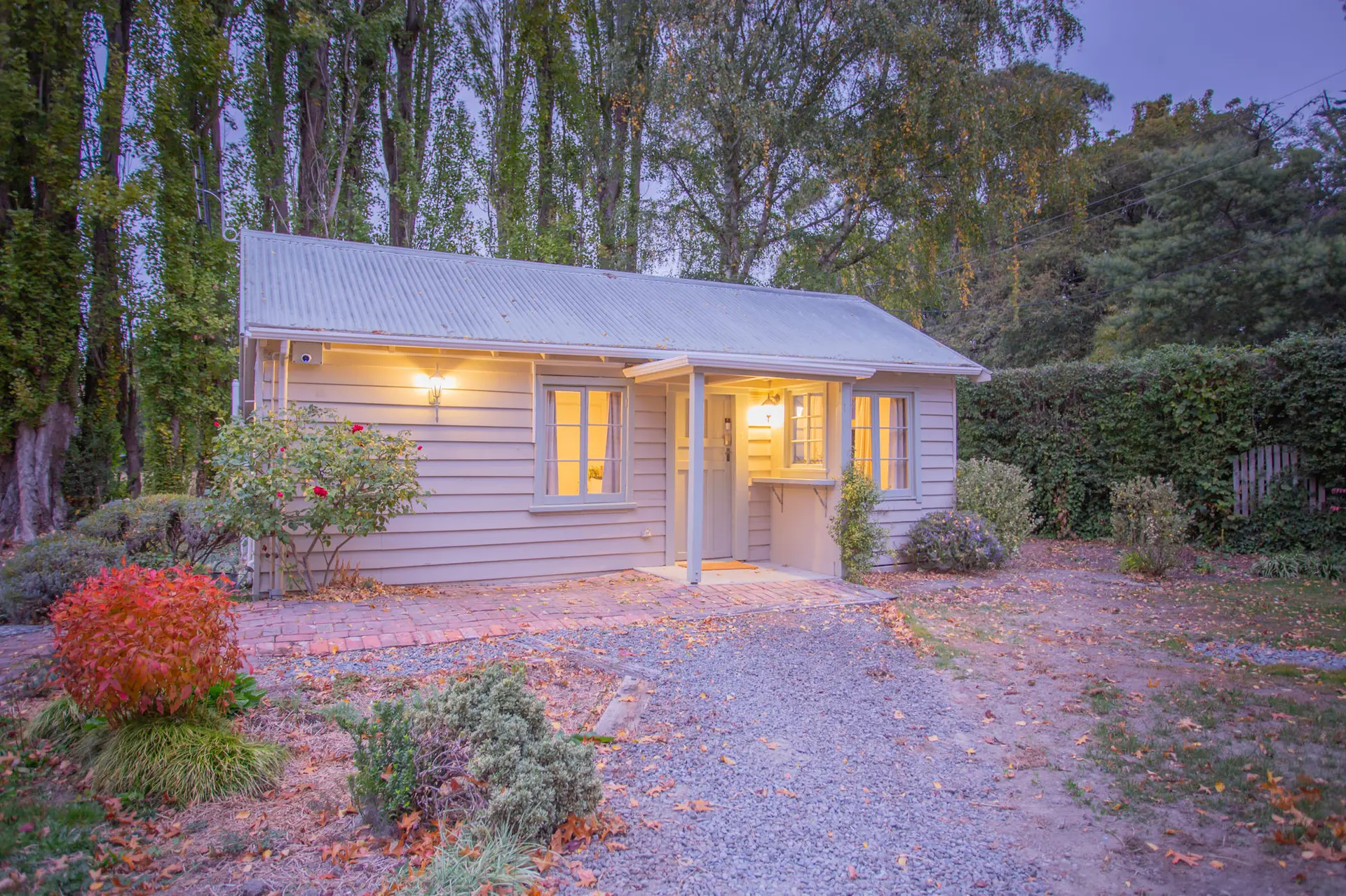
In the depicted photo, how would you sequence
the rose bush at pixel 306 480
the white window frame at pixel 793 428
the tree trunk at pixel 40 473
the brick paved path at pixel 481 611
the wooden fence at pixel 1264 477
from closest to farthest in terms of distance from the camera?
1. the brick paved path at pixel 481 611
2. the rose bush at pixel 306 480
3. the white window frame at pixel 793 428
4. the wooden fence at pixel 1264 477
5. the tree trunk at pixel 40 473

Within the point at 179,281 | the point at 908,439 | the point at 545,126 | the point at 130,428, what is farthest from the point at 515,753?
the point at 545,126

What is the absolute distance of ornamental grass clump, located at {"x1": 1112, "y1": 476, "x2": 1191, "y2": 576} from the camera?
8.83 metres

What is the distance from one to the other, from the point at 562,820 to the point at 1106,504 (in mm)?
11335

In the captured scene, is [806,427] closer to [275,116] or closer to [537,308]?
[537,308]

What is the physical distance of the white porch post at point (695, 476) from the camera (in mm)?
7621

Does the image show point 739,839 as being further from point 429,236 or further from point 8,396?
point 429,236

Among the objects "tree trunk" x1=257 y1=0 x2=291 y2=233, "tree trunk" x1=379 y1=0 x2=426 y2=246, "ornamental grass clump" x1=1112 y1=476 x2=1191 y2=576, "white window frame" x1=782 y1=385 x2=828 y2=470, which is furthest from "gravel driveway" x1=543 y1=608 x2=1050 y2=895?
"tree trunk" x1=379 y1=0 x2=426 y2=246

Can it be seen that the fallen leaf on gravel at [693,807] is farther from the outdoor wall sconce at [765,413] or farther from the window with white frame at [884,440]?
the window with white frame at [884,440]

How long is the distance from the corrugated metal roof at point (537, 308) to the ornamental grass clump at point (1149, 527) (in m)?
2.43

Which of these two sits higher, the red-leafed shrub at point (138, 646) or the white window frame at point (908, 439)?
the white window frame at point (908, 439)

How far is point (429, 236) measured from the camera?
16.5 m

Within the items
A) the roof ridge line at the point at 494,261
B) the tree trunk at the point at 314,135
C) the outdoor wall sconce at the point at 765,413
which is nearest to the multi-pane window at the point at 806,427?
the outdoor wall sconce at the point at 765,413

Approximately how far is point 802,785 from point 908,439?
22.9 ft

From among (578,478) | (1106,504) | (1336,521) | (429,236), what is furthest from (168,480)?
(1336,521)
